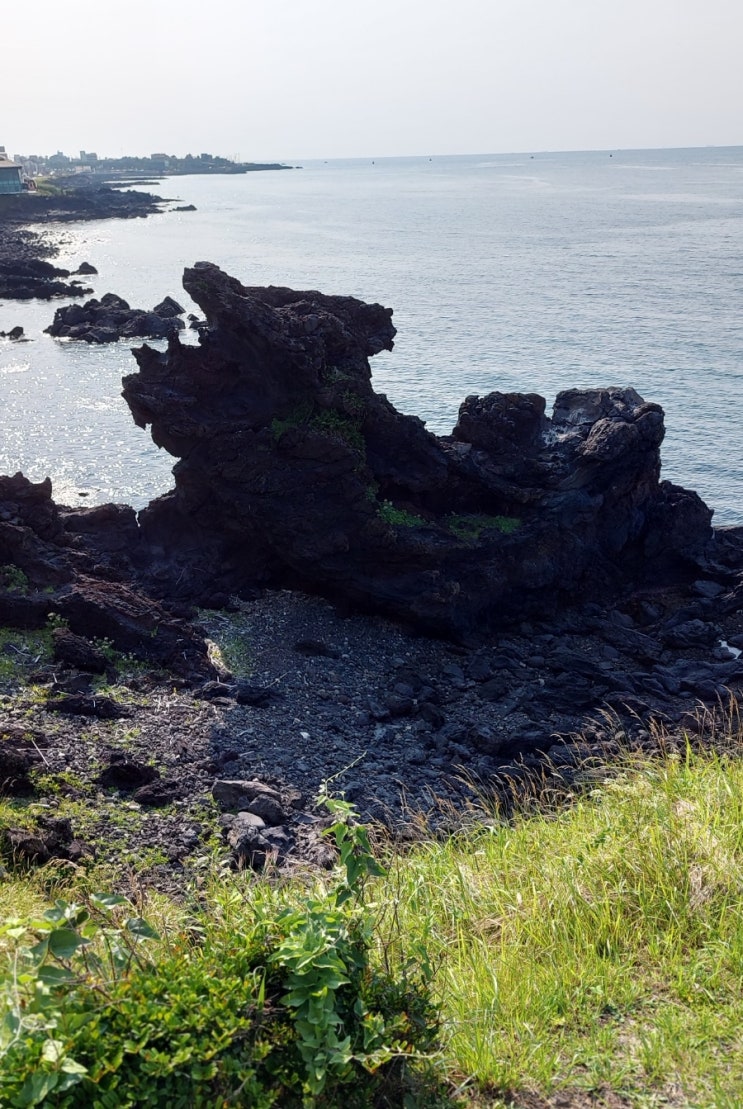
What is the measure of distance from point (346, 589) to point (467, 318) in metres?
49.3

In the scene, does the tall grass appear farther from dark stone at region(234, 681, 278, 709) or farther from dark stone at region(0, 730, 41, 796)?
dark stone at region(234, 681, 278, 709)

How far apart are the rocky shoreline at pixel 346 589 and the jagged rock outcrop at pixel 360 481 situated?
0.07 m

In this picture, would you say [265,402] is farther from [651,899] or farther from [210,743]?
[651,899]

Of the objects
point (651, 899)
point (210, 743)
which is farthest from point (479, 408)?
point (651, 899)

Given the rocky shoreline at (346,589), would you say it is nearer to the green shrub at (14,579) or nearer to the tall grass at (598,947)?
the green shrub at (14,579)

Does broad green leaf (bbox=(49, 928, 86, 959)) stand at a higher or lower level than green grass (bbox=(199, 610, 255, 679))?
higher

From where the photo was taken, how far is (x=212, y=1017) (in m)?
4.95

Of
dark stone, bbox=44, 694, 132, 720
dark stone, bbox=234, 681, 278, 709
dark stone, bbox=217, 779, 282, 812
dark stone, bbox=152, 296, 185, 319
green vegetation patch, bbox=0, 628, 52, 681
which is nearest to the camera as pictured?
dark stone, bbox=217, 779, 282, 812

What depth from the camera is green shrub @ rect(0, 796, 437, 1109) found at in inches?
183

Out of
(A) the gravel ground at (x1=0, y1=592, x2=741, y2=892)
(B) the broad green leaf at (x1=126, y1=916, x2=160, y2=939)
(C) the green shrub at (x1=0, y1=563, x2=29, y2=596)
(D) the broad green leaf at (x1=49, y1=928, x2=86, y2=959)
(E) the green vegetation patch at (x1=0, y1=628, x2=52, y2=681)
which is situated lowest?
(A) the gravel ground at (x1=0, y1=592, x2=741, y2=892)

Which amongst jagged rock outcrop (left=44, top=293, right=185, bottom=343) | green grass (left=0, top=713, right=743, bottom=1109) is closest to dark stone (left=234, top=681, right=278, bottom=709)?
green grass (left=0, top=713, right=743, bottom=1109)

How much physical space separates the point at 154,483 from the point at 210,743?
65.9 feet

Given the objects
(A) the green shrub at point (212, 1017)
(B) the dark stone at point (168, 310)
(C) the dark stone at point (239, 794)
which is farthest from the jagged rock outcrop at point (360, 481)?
(B) the dark stone at point (168, 310)

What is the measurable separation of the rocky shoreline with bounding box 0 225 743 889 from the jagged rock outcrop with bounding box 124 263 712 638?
0.07 metres
